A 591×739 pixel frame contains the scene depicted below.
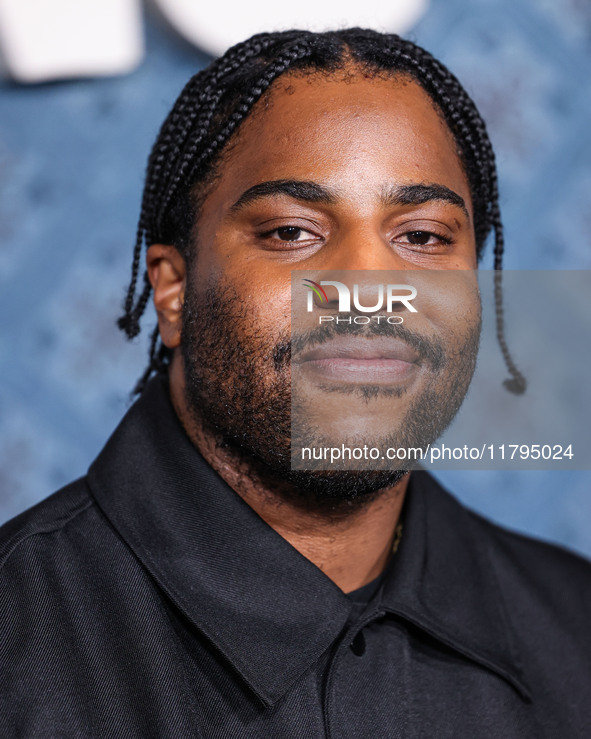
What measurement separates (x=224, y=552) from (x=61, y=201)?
3.78 ft

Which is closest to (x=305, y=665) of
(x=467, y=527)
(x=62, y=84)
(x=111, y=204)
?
(x=467, y=527)

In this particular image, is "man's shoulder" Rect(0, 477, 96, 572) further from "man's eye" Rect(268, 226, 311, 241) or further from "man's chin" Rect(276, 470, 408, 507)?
"man's eye" Rect(268, 226, 311, 241)

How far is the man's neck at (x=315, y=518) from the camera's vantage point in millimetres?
1241

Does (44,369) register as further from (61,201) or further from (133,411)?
(133,411)

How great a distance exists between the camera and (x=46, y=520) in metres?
1.13

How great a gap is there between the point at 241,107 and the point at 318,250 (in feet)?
0.93

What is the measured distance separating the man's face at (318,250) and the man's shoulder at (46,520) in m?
0.22

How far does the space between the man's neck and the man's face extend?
34 mm

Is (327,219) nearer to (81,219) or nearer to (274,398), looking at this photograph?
(274,398)

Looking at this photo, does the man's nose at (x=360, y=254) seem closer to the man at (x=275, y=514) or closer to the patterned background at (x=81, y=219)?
the man at (x=275, y=514)

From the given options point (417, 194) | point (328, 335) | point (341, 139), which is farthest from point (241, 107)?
point (328, 335)

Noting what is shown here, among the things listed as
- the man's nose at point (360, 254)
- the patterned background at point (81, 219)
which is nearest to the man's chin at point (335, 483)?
the man's nose at point (360, 254)

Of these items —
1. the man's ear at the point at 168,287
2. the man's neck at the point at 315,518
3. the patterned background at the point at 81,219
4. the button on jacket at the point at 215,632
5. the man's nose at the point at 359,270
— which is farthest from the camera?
the patterned background at the point at 81,219

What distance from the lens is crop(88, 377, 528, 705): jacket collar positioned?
3.53 ft
